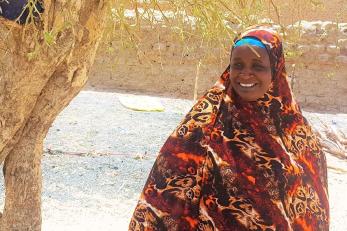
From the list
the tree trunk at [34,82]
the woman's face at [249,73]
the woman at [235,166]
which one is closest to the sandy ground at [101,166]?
the tree trunk at [34,82]

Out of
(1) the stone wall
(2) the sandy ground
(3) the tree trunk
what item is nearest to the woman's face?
(3) the tree trunk

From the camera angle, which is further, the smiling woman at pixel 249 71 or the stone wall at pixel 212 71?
the stone wall at pixel 212 71

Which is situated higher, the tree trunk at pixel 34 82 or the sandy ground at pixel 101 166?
the tree trunk at pixel 34 82

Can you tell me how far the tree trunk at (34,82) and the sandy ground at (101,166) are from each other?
141cm

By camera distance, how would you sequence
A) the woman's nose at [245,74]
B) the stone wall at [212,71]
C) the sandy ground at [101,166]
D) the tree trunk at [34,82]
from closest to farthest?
the woman's nose at [245,74], the tree trunk at [34,82], the sandy ground at [101,166], the stone wall at [212,71]

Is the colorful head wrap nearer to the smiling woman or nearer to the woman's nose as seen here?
the smiling woman

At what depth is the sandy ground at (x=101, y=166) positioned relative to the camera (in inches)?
187

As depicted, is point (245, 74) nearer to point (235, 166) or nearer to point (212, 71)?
point (235, 166)

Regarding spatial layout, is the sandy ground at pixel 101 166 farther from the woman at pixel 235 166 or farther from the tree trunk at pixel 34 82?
the woman at pixel 235 166

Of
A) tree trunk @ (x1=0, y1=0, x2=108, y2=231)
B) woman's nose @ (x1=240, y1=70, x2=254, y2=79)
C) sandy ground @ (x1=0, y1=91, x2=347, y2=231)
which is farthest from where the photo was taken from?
sandy ground @ (x1=0, y1=91, x2=347, y2=231)

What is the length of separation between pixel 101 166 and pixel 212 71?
653 cm

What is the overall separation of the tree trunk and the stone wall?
804 cm

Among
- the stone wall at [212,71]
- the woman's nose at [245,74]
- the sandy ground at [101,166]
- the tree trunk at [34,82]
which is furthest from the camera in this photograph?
the stone wall at [212,71]

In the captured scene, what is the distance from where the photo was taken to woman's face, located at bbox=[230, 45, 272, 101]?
7.33 ft
